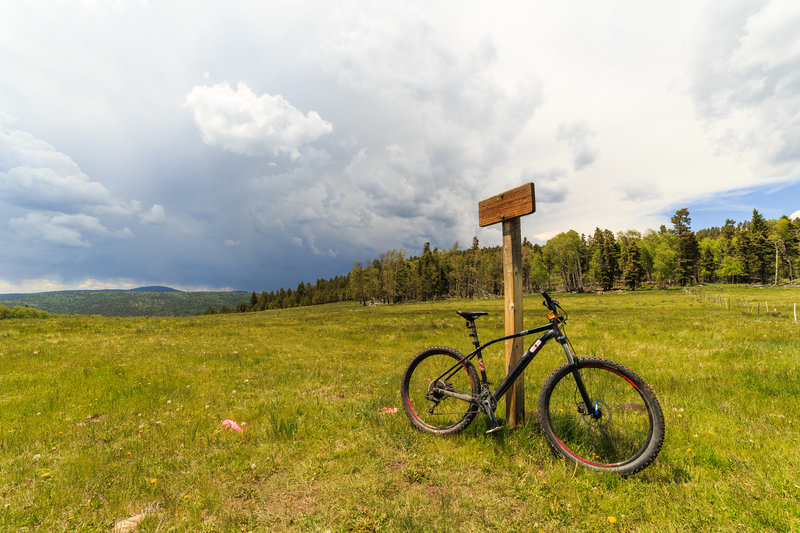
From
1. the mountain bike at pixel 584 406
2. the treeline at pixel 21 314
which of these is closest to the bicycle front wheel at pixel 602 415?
the mountain bike at pixel 584 406

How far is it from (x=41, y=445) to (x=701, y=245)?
134 m

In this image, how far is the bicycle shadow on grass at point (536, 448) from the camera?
3.89 meters

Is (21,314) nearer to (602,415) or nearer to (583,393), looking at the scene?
(583,393)

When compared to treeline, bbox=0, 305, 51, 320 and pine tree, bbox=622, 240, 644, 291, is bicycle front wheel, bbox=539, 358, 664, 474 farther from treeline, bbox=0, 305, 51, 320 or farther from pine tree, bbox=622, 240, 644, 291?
pine tree, bbox=622, 240, 644, 291

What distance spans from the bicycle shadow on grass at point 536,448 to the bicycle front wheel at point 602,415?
0.20 metres

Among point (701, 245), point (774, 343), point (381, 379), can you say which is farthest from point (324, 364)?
point (701, 245)

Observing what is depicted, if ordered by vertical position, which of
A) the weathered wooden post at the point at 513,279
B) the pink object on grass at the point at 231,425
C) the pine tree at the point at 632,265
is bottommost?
the pink object on grass at the point at 231,425

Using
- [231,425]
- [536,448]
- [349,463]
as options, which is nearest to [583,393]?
Answer: [536,448]

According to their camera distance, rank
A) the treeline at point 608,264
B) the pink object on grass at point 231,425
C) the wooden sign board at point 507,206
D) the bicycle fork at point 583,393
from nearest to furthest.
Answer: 1. the bicycle fork at point 583,393
2. the wooden sign board at point 507,206
3. the pink object on grass at point 231,425
4. the treeline at point 608,264

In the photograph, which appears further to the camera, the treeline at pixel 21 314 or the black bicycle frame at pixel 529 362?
the treeline at pixel 21 314

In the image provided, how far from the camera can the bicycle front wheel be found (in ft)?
13.1

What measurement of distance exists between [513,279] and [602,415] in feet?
7.48

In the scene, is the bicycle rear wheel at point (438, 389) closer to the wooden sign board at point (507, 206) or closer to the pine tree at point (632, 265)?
the wooden sign board at point (507, 206)

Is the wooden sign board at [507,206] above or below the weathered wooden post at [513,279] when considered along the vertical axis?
above
